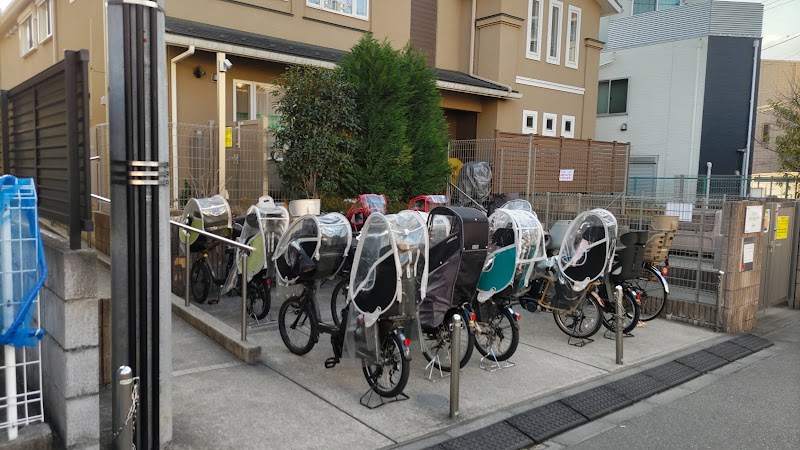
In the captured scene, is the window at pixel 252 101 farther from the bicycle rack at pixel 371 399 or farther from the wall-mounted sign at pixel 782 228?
the wall-mounted sign at pixel 782 228

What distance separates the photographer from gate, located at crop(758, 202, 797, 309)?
347 inches

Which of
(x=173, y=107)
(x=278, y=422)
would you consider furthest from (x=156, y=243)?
(x=173, y=107)

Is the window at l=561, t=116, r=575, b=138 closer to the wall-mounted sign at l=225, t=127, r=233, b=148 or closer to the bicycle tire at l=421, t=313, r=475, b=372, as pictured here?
the wall-mounted sign at l=225, t=127, r=233, b=148

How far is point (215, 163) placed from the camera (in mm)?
10406

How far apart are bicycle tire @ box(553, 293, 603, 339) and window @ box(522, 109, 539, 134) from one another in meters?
12.5

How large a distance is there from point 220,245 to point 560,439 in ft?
18.5

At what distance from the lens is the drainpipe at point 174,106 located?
32.3ft

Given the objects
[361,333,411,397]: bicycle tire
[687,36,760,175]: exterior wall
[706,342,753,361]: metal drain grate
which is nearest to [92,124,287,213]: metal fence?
[361,333,411,397]: bicycle tire

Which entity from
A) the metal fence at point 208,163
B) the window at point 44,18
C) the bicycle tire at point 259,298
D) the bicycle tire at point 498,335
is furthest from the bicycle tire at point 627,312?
the window at point 44,18

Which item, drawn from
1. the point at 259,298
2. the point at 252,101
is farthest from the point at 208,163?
the point at 259,298

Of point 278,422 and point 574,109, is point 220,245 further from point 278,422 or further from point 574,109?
point 574,109

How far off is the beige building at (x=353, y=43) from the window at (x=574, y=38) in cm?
4

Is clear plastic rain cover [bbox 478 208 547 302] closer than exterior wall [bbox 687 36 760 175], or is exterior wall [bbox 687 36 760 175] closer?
clear plastic rain cover [bbox 478 208 547 302]

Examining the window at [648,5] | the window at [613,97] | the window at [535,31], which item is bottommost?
the window at [613,97]
